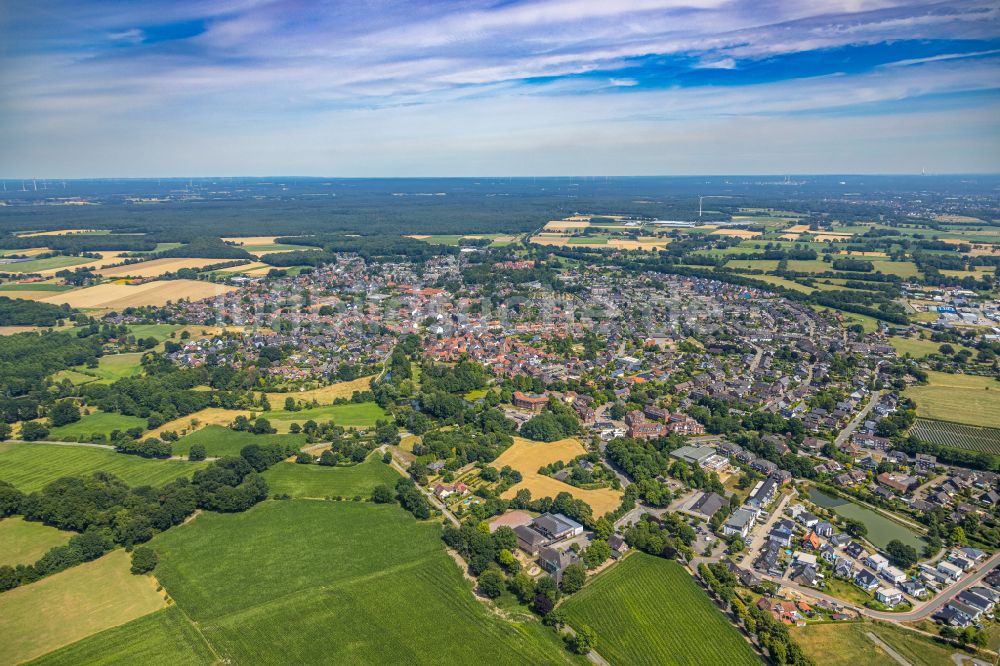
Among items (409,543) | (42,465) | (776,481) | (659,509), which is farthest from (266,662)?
(776,481)

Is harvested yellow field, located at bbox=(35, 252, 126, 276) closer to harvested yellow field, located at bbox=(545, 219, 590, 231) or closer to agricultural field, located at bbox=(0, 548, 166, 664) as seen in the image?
agricultural field, located at bbox=(0, 548, 166, 664)

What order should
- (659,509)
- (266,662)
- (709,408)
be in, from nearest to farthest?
(266,662) < (659,509) < (709,408)

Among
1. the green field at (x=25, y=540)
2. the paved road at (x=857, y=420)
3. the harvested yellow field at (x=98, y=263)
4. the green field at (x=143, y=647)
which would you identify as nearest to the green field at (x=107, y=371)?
the green field at (x=25, y=540)

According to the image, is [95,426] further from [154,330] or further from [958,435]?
[958,435]

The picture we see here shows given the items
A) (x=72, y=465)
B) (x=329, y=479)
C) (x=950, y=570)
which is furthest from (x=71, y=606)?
(x=950, y=570)

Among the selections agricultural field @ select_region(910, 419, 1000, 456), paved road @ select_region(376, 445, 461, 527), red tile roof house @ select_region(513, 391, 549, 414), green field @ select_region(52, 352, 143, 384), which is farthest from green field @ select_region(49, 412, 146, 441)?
agricultural field @ select_region(910, 419, 1000, 456)

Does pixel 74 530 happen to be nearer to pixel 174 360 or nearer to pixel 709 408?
pixel 174 360
